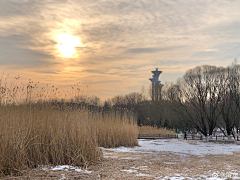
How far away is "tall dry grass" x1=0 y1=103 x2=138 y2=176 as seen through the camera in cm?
587

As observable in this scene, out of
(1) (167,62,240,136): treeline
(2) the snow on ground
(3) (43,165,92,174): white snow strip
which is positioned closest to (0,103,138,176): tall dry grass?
(3) (43,165,92,174): white snow strip

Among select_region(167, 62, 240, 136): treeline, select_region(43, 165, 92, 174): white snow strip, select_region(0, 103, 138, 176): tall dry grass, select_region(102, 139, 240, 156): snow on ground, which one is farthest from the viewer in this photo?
select_region(167, 62, 240, 136): treeline

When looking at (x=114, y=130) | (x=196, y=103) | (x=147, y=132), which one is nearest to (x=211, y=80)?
(x=196, y=103)

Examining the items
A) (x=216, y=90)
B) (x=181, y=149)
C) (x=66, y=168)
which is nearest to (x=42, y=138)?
(x=66, y=168)

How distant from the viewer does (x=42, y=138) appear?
6672 millimetres

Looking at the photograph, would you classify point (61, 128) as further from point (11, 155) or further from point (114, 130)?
point (114, 130)

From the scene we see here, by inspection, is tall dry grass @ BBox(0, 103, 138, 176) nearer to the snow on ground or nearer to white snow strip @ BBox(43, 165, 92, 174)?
white snow strip @ BBox(43, 165, 92, 174)

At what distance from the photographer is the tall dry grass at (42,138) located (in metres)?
5.87

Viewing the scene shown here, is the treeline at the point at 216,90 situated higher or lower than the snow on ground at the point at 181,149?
higher

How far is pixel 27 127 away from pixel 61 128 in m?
0.94

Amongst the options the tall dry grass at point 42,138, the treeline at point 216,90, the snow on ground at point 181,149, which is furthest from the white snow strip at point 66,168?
the treeline at point 216,90

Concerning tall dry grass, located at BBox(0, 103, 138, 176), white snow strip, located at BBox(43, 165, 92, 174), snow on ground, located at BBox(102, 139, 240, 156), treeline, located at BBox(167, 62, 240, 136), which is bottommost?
snow on ground, located at BBox(102, 139, 240, 156)

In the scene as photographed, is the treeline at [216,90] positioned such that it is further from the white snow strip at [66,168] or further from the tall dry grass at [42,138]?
the white snow strip at [66,168]

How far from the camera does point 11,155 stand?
5.79m
